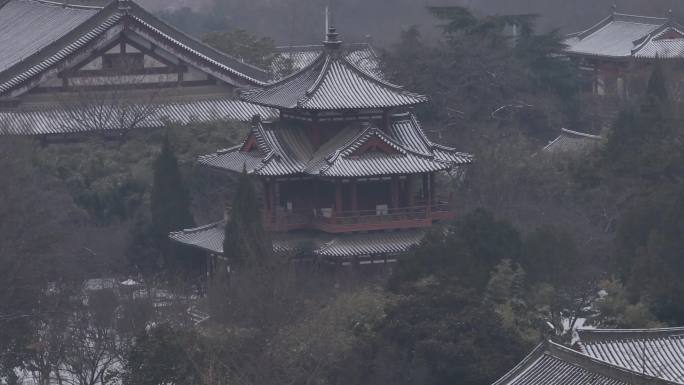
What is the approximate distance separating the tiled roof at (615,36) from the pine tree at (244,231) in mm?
27877

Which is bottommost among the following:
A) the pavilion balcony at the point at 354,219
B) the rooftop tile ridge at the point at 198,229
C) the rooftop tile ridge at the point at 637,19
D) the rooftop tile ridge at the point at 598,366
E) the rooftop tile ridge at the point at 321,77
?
the rooftop tile ridge at the point at 598,366

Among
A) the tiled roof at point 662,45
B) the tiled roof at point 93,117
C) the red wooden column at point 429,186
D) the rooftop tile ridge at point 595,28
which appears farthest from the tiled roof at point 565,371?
the rooftop tile ridge at point 595,28

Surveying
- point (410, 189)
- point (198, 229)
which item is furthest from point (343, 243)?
point (198, 229)

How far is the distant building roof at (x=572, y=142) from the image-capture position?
39.0 meters

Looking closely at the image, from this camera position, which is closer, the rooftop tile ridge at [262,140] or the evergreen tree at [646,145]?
the rooftop tile ridge at [262,140]

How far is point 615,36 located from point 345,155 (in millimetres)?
Result: 29278

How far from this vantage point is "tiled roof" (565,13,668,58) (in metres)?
57.4

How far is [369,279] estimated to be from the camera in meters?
31.4

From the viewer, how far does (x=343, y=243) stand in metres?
32.1

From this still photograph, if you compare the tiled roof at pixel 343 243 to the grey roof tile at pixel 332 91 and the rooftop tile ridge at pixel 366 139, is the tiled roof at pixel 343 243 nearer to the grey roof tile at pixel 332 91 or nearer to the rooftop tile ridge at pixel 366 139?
the rooftop tile ridge at pixel 366 139

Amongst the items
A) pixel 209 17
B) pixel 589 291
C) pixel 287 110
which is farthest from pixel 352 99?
pixel 209 17

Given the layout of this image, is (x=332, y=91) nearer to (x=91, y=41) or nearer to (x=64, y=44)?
(x=91, y=41)

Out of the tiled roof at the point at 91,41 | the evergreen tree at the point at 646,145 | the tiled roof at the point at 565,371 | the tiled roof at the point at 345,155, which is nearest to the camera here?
the tiled roof at the point at 565,371

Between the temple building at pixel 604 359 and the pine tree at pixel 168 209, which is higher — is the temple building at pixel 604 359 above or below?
below
